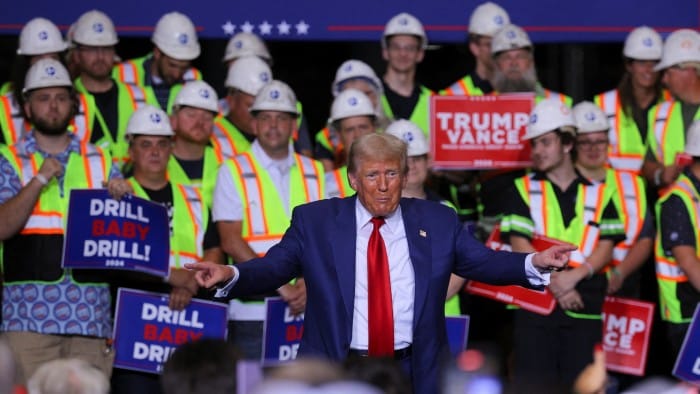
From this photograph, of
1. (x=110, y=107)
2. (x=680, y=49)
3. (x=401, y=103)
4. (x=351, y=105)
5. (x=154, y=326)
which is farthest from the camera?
(x=401, y=103)

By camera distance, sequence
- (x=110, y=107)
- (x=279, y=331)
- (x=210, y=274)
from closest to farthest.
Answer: (x=210, y=274) < (x=279, y=331) < (x=110, y=107)

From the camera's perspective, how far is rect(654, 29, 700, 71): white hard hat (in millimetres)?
11711

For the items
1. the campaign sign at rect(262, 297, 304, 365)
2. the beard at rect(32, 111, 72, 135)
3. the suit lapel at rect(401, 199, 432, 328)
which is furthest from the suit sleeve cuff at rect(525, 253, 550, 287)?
the beard at rect(32, 111, 72, 135)

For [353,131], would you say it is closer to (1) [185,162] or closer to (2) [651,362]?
(1) [185,162]

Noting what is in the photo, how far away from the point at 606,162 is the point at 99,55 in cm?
380

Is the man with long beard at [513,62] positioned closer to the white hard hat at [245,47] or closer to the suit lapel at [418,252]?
the white hard hat at [245,47]

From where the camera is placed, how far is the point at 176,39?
11906mm

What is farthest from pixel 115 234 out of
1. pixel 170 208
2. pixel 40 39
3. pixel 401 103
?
pixel 401 103

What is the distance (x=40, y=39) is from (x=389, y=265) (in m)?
4.49

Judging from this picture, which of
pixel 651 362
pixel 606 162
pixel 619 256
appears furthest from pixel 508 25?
pixel 651 362

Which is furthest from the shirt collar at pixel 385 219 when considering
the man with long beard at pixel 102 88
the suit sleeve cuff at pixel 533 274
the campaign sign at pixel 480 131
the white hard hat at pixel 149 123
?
the man with long beard at pixel 102 88

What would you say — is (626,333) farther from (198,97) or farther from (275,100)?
(198,97)

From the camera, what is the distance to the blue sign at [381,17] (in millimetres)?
12562

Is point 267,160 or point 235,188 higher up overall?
point 267,160
